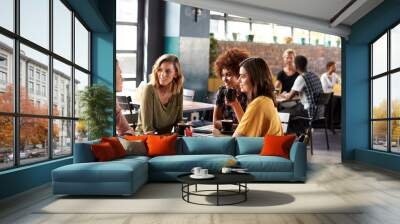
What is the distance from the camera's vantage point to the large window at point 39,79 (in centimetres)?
472

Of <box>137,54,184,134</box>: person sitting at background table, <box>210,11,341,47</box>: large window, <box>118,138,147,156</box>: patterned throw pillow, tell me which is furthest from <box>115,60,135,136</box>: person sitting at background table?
<box>210,11,341,47</box>: large window

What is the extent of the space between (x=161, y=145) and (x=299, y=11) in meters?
4.14

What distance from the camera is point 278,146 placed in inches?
233

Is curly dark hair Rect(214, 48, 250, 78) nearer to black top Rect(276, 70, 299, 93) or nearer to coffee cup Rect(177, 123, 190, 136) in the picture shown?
coffee cup Rect(177, 123, 190, 136)

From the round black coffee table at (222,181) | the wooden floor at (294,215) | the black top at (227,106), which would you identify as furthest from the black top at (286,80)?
the round black coffee table at (222,181)

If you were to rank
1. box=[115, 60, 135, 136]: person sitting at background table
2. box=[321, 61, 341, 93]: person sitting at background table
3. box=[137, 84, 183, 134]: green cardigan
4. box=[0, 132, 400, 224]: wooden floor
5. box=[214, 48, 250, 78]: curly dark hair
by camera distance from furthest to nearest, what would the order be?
box=[321, 61, 341, 93]: person sitting at background table → box=[115, 60, 135, 136]: person sitting at background table → box=[214, 48, 250, 78]: curly dark hair → box=[137, 84, 183, 134]: green cardigan → box=[0, 132, 400, 224]: wooden floor

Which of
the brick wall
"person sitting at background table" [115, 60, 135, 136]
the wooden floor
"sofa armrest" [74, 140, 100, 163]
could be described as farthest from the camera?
the brick wall

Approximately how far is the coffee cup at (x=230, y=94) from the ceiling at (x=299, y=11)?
1566 millimetres

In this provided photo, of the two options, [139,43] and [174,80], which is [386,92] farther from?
[139,43]

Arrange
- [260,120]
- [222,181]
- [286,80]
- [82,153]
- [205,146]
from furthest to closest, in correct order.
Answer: [286,80], [260,120], [205,146], [82,153], [222,181]

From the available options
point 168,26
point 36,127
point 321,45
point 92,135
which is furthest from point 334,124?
point 36,127

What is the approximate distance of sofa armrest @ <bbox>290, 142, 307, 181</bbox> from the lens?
5602mm

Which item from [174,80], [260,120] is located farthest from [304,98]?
[174,80]

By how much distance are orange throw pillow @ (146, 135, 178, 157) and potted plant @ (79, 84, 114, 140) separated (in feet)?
5.08
